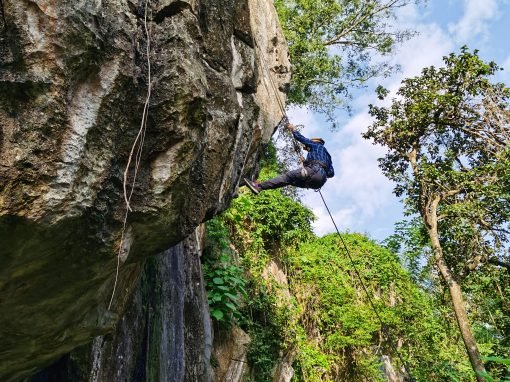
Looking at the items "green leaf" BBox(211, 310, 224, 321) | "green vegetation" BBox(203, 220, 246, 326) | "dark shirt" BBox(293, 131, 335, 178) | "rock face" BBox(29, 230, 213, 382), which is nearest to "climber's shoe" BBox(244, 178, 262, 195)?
"rock face" BBox(29, 230, 213, 382)

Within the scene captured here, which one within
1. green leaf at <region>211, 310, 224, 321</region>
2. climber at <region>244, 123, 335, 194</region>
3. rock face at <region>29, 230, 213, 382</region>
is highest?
climber at <region>244, 123, 335, 194</region>

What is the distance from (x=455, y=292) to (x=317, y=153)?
5633mm

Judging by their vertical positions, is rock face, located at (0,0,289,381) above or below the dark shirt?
below

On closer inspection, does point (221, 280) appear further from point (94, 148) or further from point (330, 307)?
point (94, 148)

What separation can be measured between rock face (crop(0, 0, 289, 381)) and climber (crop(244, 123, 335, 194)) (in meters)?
3.85

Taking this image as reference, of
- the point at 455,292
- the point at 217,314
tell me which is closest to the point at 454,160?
the point at 455,292

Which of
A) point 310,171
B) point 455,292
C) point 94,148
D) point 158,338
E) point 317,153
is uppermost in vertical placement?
point 317,153

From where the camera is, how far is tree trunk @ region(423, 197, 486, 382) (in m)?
10.6

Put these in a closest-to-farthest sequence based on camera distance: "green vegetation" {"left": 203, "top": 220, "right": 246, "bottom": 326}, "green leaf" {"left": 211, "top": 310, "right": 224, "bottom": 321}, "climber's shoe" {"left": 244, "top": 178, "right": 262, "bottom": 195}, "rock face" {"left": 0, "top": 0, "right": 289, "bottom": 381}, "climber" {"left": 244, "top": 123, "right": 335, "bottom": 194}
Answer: "rock face" {"left": 0, "top": 0, "right": 289, "bottom": 381}, "climber's shoe" {"left": 244, "top": 178, "right": 262, "bottom": 195}, "green leaf" {"left": 211, "top": 310, "right": 224, "bottom": 321}, "climber" {"left": 244, "top": 123, "right": 335, "bottom": 194}, "green vegetation" {"left": 203, "top": 220, "right": 246, "bottom": 326}

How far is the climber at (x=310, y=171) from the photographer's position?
27.3 feet

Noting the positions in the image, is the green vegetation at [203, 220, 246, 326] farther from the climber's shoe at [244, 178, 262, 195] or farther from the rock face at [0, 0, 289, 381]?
the rock face at [0, 0, 289, 381]

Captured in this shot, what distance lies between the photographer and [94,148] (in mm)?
2959

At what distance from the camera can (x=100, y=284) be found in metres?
3.54

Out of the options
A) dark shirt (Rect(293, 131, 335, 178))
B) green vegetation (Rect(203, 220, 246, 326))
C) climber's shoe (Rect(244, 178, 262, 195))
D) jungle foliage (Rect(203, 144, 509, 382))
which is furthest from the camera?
jungle foliage (Rect(203, 144, 509, 382))
